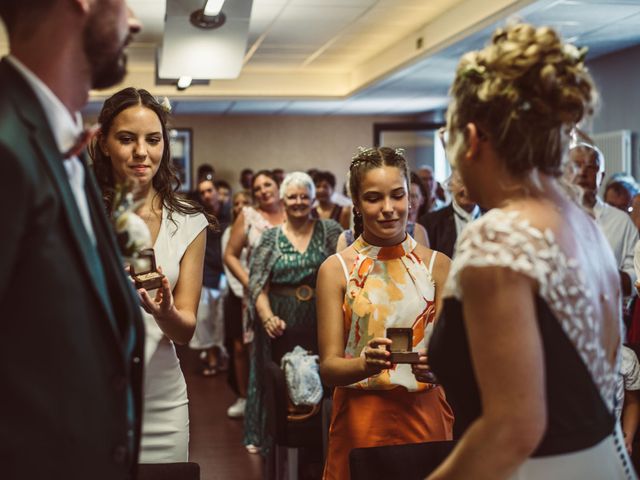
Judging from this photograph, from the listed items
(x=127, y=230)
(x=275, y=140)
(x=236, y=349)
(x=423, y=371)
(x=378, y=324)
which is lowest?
(x=236, y=349)

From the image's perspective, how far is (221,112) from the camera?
1455cm

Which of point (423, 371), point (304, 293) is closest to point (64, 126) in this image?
point (423, 371)

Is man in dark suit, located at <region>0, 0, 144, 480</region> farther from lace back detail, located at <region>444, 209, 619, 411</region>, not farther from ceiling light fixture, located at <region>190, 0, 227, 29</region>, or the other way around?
ceiling light fixture, located at <region>190, 0, 227, 29</region>

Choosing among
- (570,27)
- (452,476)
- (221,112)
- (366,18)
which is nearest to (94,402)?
(452,476)

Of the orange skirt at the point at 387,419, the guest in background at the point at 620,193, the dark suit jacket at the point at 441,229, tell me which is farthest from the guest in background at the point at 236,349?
the orange skirt at the point at 387,419

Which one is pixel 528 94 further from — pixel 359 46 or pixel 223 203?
pixel 359 46

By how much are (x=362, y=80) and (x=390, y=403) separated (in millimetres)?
10114

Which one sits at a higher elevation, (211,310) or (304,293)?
(304,293)

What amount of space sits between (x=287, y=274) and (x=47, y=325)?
3776 mm

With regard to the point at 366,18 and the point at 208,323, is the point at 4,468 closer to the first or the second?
the point at 208,323

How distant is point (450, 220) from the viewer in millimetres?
5137

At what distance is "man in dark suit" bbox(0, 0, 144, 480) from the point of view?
1229 millimetres

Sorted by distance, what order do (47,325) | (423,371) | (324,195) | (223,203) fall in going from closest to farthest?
(47,325) → (423,371) → (324,195) → (223,203)

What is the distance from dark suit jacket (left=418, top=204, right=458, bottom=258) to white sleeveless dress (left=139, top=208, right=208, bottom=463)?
2712mm
